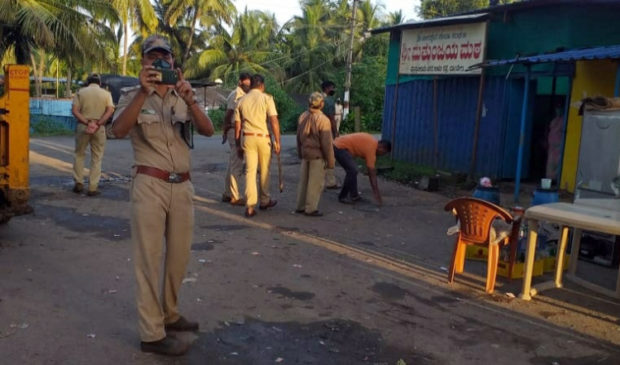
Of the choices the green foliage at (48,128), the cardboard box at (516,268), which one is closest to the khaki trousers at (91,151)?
the cardboard box at (516,268)

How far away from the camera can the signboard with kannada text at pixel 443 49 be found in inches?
516

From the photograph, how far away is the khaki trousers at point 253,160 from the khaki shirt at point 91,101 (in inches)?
99.1

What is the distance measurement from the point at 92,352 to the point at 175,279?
2.34 feet

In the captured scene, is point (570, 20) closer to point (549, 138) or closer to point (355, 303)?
point (549, 138)

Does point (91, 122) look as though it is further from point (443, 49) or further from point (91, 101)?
point (443, 49)

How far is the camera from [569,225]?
5.40 m

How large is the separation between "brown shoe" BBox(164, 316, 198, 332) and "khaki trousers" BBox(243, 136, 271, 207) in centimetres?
424

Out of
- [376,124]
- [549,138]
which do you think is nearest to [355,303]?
[549,138]

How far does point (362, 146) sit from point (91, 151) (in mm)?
4286

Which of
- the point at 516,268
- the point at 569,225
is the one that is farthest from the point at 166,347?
the point at 516,268

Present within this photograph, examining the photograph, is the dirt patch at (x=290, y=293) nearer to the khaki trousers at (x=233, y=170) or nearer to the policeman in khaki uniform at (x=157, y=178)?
the policeman in khaki uniform at (x=157, y=178)

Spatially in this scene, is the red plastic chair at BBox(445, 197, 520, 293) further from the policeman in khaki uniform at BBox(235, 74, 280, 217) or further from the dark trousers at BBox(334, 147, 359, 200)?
the dark trousers at BBox(334, 147, 359, 200)

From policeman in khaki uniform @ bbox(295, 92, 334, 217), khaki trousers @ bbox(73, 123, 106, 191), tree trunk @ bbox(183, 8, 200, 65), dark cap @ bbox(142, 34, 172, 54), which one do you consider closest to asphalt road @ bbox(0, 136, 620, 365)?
policeman in khaki uniform @ bbox(295, 92, 334, 217)

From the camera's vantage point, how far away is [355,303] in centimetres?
549
